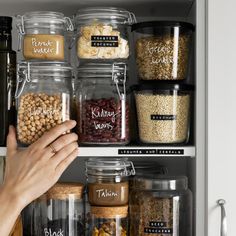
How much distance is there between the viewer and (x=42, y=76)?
1539 mm

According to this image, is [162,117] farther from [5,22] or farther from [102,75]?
[5,22]

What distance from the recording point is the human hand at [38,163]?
1469mm

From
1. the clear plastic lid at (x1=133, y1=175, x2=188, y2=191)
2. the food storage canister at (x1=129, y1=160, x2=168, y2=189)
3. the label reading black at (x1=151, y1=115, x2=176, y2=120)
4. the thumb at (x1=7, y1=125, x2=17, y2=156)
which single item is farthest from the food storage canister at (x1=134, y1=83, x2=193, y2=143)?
the thumb at (x1=7, y1=125, x2=17, y2=156)

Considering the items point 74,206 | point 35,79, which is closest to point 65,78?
point 35,79

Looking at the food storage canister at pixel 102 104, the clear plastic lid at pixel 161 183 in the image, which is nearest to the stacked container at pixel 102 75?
the food storage canister at pixel 102 104

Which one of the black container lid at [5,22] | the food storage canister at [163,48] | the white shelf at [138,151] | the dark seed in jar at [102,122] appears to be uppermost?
the black container lid at [5,22]

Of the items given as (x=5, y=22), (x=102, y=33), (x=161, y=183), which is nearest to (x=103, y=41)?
(x=102, y=33)

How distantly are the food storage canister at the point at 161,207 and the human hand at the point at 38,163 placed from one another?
211 mm

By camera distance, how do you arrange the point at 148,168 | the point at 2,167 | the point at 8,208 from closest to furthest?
the point at 8,208, the point at 2,167, the point at 148,168

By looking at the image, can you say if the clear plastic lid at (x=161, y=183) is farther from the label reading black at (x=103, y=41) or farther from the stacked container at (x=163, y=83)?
the label reading black at (x=103, y=41)

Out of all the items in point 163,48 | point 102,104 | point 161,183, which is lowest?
point 161,183

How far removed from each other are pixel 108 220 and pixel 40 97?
0.37 m
